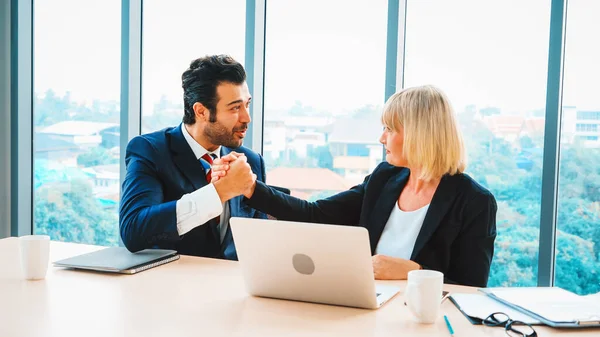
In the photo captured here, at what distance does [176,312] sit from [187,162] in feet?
3.44

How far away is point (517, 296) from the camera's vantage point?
1648 mm

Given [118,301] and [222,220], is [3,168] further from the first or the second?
[118,301]

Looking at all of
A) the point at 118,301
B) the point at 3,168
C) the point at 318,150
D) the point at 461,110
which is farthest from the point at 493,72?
the point at 3,168

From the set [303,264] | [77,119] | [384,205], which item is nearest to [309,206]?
[384,205]

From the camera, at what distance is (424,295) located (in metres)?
1.46

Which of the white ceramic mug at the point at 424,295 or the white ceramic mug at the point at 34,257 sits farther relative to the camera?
the white ceramic mug at the point at 34,257

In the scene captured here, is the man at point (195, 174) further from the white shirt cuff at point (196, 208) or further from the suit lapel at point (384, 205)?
the suit lapel at point (384, 205)

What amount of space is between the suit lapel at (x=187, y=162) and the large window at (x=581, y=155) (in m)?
1.69

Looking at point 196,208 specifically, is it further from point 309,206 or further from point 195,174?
point 309,206

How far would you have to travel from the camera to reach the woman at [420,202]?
213cm

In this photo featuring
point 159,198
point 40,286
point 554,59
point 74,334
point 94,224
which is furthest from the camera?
point 94,224

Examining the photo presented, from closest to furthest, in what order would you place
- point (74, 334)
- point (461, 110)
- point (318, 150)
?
point (74, 334), point (461, 110), point (318, 150)

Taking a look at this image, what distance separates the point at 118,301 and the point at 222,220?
941 millimetres

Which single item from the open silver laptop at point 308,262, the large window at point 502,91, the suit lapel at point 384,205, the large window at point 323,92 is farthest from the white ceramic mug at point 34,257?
the large window at point 502,91
